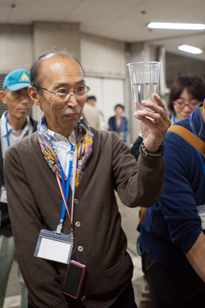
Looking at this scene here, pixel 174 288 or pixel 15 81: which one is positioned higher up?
pixel 15 81

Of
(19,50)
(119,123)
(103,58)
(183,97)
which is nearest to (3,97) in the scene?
(183,97)

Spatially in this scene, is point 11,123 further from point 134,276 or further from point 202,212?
point 134,276

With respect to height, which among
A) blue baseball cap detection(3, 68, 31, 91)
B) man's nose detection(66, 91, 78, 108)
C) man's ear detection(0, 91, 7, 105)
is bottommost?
man's nose detection(66, 91, 78, 108)

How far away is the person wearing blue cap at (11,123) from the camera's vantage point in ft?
7.12

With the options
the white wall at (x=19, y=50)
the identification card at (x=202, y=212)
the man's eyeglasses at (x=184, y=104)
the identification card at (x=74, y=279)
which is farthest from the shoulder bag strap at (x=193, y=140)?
the white wall at (x=19, y=50)

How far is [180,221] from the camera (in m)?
1.35

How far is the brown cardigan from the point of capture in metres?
1.30

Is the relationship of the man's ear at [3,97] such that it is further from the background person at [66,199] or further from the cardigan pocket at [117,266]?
the cardigan pocket at [117,266]

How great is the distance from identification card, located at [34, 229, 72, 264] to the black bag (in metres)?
0.84

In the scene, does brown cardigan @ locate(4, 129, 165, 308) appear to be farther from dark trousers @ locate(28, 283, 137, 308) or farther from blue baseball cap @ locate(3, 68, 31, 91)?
blue baseball cap @ locate(3, 68, 31, 91)

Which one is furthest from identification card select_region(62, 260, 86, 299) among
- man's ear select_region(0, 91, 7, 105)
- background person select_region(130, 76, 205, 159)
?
man's ear select_region(0, 91, 7, 105)

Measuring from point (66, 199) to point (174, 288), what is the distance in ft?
2.08

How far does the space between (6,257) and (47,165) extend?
1126mm

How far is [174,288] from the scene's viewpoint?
1.53 m
